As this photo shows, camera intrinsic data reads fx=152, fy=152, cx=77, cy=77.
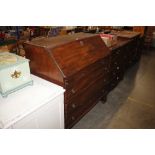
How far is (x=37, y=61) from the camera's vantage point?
179 cm

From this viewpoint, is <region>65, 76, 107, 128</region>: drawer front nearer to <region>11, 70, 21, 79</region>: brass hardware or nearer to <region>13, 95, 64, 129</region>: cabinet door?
<region>13, 95, 64, 129</region>: cabinet door

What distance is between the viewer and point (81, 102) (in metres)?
2.09

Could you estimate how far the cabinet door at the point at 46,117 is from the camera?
134cm

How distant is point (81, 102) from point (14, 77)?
966mm

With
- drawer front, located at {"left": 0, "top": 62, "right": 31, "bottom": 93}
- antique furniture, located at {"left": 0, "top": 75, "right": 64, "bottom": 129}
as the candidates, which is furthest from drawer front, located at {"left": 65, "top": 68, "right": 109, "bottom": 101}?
drawer front, located at {"left": 0, "top": 62, "right": 31, "bottom": 93}

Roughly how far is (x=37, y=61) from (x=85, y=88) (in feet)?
2.36

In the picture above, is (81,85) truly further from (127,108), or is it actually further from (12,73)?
(127,108)

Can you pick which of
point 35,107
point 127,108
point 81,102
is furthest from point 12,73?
point 127,108

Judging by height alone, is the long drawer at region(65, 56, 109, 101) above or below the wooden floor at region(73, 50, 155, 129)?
above

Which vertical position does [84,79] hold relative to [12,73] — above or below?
below

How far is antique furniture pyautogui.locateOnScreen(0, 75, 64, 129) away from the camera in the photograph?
1246 mm

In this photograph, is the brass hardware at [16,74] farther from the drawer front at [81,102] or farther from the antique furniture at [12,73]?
the drawer front at [81,102]

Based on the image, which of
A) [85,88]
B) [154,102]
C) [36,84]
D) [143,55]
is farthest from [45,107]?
[143,55]

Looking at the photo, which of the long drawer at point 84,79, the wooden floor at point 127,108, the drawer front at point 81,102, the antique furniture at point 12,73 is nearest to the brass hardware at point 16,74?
the antique furniture at point 12,73
